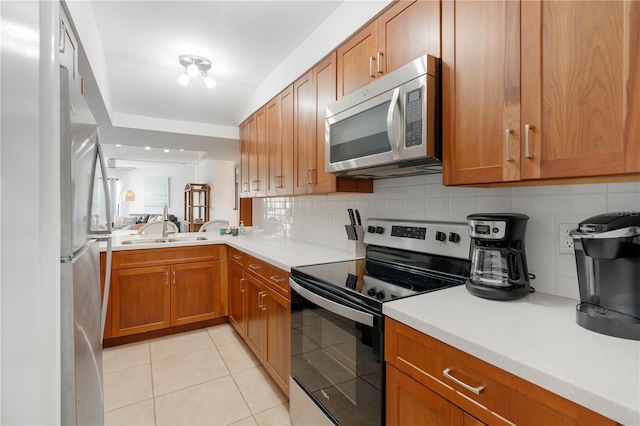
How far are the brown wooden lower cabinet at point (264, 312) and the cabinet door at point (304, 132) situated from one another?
70cm

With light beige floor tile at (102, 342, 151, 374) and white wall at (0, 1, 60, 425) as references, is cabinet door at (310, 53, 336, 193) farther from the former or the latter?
light beige floor tile at (102, 342, 151, 374)

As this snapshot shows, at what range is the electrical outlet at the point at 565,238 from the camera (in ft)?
3.80

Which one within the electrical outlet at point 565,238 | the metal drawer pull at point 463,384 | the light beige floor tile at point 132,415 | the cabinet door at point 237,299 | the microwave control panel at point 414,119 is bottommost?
the light beige floor tile at point 132,415

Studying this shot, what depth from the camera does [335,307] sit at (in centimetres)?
132

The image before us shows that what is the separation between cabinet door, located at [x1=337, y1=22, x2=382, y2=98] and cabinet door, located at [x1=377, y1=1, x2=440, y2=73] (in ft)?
0.17

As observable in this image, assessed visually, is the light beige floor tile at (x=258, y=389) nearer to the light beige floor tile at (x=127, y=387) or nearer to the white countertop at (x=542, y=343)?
the light beige floor tile at (x=127, y=387)

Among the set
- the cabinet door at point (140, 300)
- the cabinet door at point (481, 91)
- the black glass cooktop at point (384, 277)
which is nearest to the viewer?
the cabinet door at point (481, 91)

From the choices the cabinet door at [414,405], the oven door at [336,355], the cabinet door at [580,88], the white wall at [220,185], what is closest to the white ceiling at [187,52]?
the cabinet door at [580,88]

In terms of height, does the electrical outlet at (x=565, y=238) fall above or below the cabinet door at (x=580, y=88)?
below

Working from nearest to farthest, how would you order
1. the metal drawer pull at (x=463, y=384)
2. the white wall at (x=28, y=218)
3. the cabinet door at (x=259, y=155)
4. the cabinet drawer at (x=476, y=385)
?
the white wall at (x=28, y=218) → the cabinet drawer at (x=476, y=385) → the metal drawer pull at (x=463, y=384) → the cabinet door at (x=259, y=155)

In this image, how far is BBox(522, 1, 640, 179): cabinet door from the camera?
798mm

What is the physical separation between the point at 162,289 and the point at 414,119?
8.91 feet

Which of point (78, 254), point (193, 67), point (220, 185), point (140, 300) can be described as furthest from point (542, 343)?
point (220, 185)

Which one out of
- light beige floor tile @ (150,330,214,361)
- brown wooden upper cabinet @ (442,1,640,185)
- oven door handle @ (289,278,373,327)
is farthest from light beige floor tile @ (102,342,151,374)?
brown wooden upper cabinet @ (442,1,640,185)
